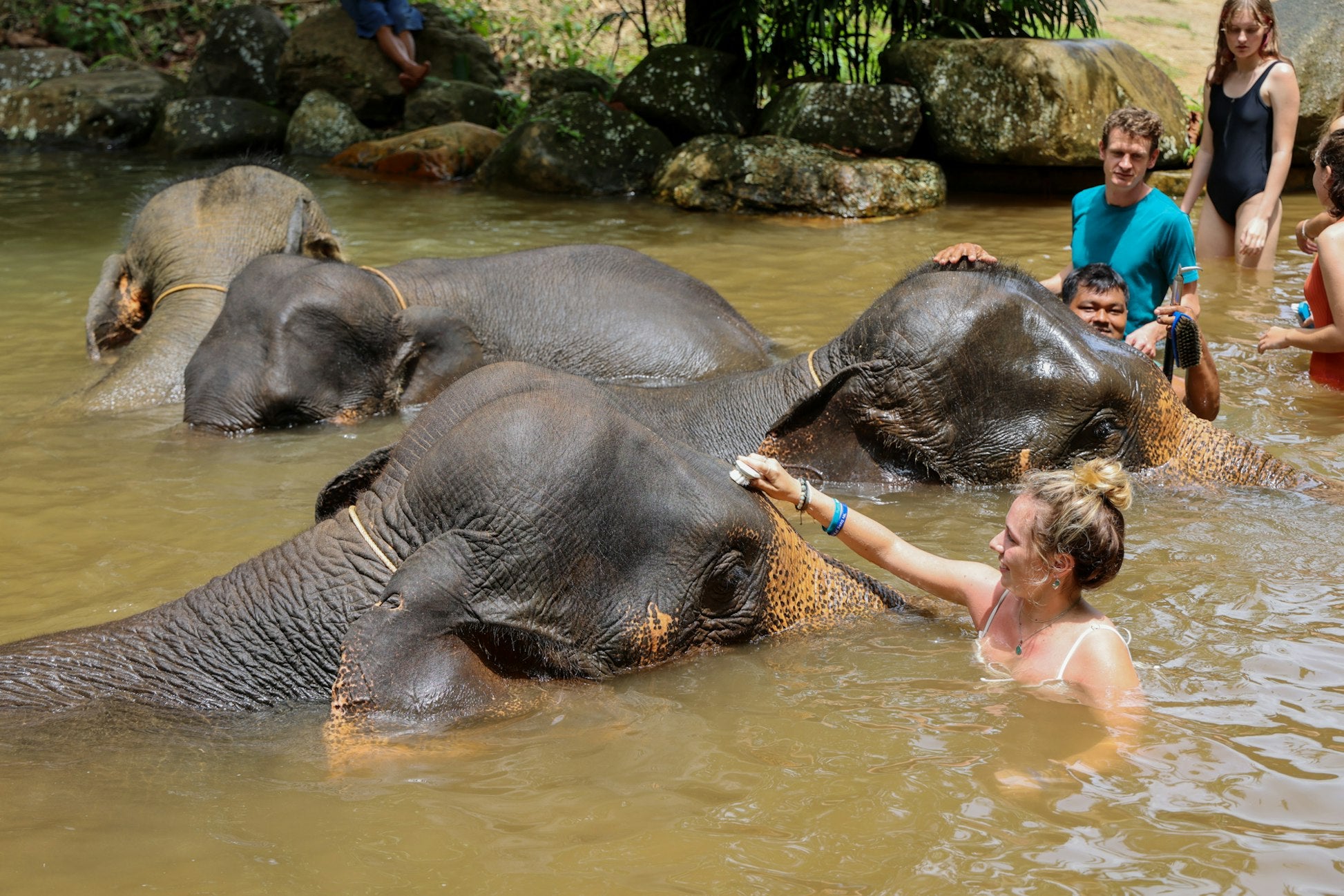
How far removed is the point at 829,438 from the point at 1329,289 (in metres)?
2.78

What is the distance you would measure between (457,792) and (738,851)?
680mm

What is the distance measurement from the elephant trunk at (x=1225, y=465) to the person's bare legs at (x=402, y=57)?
12144 mm

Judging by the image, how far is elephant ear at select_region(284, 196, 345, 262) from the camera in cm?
783

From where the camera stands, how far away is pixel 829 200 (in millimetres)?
11867

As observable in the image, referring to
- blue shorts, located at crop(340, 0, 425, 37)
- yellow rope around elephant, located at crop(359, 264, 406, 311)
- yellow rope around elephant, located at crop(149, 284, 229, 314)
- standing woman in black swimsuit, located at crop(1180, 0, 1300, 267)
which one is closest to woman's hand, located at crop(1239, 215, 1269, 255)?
standing woman in black swimsuit, located at crop(1180, 0, 1300, 267)

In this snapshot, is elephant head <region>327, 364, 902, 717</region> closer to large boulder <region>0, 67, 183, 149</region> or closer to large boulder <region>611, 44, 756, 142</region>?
large boulder <region>611, 44, 756, 142</region>

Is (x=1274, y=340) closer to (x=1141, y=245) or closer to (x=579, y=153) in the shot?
(x=1141, y=245)

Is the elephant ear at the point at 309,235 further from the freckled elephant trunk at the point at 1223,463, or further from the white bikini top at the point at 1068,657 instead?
the white bikini top at the point at 1068,657

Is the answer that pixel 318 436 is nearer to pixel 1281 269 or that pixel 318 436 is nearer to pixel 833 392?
pixel 833 392

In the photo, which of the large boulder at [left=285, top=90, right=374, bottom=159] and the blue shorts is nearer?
the large boulder at [left=285, top=90, right=374, bottom=159]

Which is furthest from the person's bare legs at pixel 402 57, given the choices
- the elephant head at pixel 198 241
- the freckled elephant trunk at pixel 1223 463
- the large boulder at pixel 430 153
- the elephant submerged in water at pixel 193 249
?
the freckled elephant trunk at pixel 1223 463

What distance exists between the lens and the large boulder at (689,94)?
13484 millimetres

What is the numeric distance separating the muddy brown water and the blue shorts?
443 inches

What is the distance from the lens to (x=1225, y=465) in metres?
5.36
